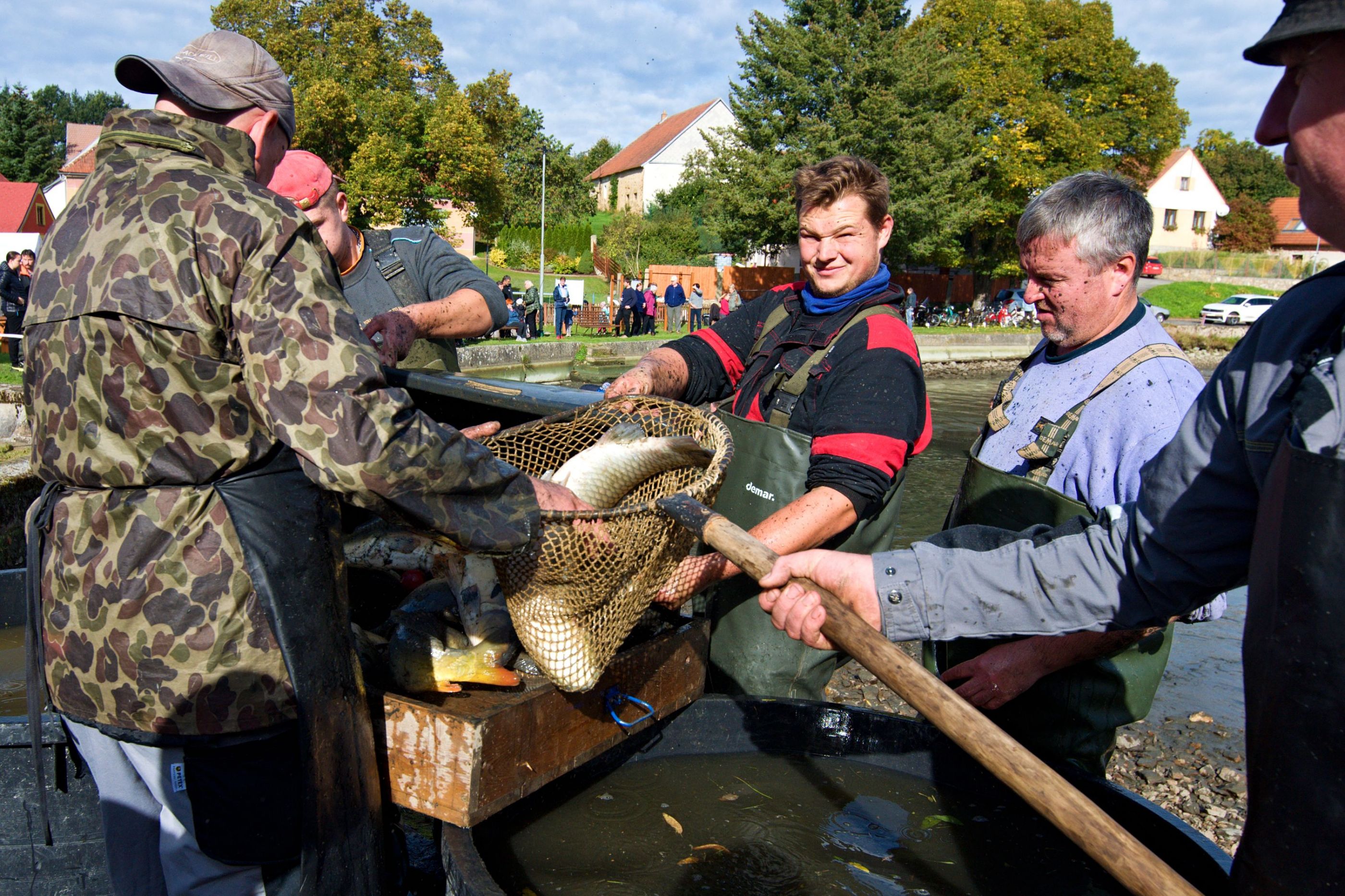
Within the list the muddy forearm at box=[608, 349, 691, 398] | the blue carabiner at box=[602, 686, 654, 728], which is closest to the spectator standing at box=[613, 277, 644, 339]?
the muddy forearm at box=[608, 349, 691, 398]

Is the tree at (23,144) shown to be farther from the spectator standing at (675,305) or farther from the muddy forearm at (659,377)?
the muddy forearm at (659,377)

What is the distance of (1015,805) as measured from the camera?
249 cm

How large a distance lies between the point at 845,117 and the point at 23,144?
57.0m

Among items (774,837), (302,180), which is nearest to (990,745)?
(774,837)

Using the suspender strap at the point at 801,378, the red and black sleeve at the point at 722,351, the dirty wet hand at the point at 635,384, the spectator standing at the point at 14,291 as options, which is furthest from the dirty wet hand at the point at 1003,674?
the spectator standing at the point at 14,291

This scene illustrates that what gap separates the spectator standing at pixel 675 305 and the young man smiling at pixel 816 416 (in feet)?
88.4

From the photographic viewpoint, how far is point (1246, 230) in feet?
211

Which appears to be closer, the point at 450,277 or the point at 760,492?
the point at 760,492

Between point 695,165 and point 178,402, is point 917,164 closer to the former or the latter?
point 695,165

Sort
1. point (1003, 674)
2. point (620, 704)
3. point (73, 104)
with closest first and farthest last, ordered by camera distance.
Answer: point (620, 704) → point (1003, 674) → point (73, 104)

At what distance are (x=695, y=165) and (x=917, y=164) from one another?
2598 cm

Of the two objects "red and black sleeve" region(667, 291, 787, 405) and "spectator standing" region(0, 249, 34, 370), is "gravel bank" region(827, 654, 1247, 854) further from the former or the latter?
"spectator standing" region(0, 249, 34, 370)

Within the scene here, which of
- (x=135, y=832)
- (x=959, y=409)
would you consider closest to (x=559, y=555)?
(x=135, y=832)

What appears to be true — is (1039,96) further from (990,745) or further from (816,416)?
(990,745)
